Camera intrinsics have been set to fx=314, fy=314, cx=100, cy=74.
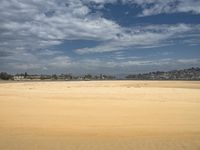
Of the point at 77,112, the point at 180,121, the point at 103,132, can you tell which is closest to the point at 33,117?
the point at 77,112

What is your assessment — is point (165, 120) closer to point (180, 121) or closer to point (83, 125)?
point (180, 121)

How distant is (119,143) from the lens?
7926mm

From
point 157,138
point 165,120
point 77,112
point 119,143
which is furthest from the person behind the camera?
point 77,112

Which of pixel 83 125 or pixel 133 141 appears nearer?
pixel 133 141

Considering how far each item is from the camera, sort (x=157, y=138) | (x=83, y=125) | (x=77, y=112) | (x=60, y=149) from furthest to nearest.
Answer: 1. (x=77, y=112)
2. (x=83, y=125)
3. (x=157, y=138)
4. (x=60, y=149)

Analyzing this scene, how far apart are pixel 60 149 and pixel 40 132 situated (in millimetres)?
2100

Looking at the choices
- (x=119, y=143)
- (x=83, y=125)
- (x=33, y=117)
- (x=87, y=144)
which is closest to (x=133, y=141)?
(x=119, y=143)

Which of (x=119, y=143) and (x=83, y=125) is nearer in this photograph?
(x=119, y=143)

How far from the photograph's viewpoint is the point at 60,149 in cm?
738

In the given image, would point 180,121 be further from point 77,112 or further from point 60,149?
point 60,149

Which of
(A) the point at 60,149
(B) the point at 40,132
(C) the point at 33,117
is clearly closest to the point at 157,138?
(A) the point at 60,149

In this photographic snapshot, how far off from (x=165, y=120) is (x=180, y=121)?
53cm

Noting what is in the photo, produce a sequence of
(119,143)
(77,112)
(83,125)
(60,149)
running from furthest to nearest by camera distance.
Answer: (77,112), (83,125), (119,143), (60,149)

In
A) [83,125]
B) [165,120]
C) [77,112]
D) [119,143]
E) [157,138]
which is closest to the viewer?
[119,143]
